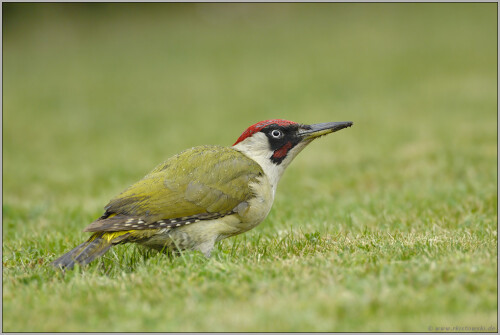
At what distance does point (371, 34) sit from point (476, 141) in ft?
44.8

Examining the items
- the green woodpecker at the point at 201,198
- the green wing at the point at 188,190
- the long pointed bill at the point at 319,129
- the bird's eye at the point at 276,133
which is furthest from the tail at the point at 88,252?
the long pointed bill at the point at 319,129

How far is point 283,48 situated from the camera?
73.2 feet

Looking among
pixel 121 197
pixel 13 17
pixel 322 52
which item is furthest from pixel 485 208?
pixel 13 17

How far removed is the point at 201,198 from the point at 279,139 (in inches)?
33.9

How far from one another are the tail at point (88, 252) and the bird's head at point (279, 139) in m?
1.35

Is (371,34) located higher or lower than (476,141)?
higher

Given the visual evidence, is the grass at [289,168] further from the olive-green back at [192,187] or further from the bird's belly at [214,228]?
the olive-green back at [192,187]

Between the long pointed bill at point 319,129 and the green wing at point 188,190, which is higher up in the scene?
the long pointed bill at point 319,129

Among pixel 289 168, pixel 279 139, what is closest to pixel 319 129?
pixel 279 139

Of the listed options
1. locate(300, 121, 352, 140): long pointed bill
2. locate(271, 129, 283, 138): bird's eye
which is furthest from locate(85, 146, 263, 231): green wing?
locate(300, 121, 352, 140): long pointed bill

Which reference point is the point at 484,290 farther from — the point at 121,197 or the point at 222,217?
the point at 121,197

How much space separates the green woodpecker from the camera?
174 inches

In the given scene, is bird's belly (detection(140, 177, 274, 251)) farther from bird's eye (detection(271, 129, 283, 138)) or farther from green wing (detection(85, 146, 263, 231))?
bird's eye (detection(271, 129, 283, 138))

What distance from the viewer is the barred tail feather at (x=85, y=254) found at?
427cm
